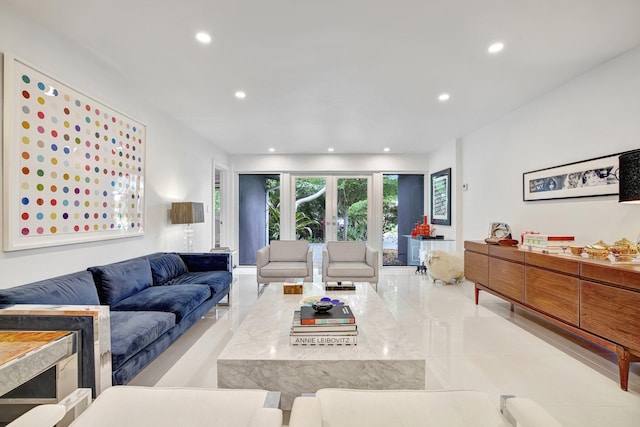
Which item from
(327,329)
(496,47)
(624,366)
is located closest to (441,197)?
(496,47)

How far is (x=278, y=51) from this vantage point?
7.98 ft

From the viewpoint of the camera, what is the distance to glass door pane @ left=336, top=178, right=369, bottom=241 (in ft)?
21.6

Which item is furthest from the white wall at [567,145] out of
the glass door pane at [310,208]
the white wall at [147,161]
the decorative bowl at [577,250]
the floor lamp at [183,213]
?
the white wall at [147,161]

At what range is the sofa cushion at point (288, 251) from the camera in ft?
15.6

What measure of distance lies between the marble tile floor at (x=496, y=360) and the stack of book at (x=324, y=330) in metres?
0.72

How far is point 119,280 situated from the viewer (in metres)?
2.47

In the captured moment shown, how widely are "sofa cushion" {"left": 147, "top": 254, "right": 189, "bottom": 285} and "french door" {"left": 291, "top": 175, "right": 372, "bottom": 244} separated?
3.22 m

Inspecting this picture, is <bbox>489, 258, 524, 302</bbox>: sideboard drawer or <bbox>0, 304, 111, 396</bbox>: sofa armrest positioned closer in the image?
<bbox>0, 304, 111, 396</bbox>: sofa armrest

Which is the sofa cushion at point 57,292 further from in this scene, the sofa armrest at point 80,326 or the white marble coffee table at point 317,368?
the white marble coffee table at point 317,368

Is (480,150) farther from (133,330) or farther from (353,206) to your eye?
(133,330)

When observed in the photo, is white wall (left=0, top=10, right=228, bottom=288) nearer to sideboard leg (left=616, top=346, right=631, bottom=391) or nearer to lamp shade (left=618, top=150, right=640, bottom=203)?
sideboard leg (left=616, top=346, right=631, bottom=391)

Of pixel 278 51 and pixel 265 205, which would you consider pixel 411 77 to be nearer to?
pixel 278 51

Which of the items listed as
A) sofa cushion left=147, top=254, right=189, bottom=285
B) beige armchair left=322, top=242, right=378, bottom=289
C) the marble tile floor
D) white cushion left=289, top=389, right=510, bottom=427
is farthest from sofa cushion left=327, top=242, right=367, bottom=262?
white cushion left=289, top=389, right=510, bottom=427

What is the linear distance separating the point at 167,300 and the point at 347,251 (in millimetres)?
2887
